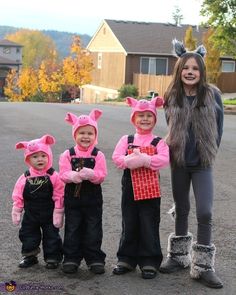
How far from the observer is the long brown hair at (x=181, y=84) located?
4.46 metres

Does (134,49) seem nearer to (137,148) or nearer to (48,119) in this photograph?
(48,119)

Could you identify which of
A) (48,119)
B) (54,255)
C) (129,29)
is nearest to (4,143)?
(48,119)

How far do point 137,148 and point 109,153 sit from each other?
598cm

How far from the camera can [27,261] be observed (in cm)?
463

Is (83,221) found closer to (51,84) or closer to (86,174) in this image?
(86,174)

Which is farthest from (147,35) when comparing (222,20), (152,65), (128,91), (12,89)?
(12,89)

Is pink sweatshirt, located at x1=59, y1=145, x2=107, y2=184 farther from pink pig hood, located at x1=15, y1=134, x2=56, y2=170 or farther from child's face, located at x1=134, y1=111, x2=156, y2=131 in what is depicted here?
child's face, located at x1=134, y1=111, x2=156, y2=131

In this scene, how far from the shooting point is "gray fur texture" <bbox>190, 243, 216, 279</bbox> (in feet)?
14.5

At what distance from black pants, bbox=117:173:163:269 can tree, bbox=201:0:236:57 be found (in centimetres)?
2144

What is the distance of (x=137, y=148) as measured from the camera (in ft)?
14.6

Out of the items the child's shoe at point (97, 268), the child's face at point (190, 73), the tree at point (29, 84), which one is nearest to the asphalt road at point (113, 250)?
the child's shoe at point (97, 268)

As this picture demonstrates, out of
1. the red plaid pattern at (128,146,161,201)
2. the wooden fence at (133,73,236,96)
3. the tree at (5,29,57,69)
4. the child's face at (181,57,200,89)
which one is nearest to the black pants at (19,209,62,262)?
the red plaid pattern at (128,146,161,201)

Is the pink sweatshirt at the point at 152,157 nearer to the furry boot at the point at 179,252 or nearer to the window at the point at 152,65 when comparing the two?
the furry boot at the point at 179,252

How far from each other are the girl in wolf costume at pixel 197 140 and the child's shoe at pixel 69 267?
990 mm
